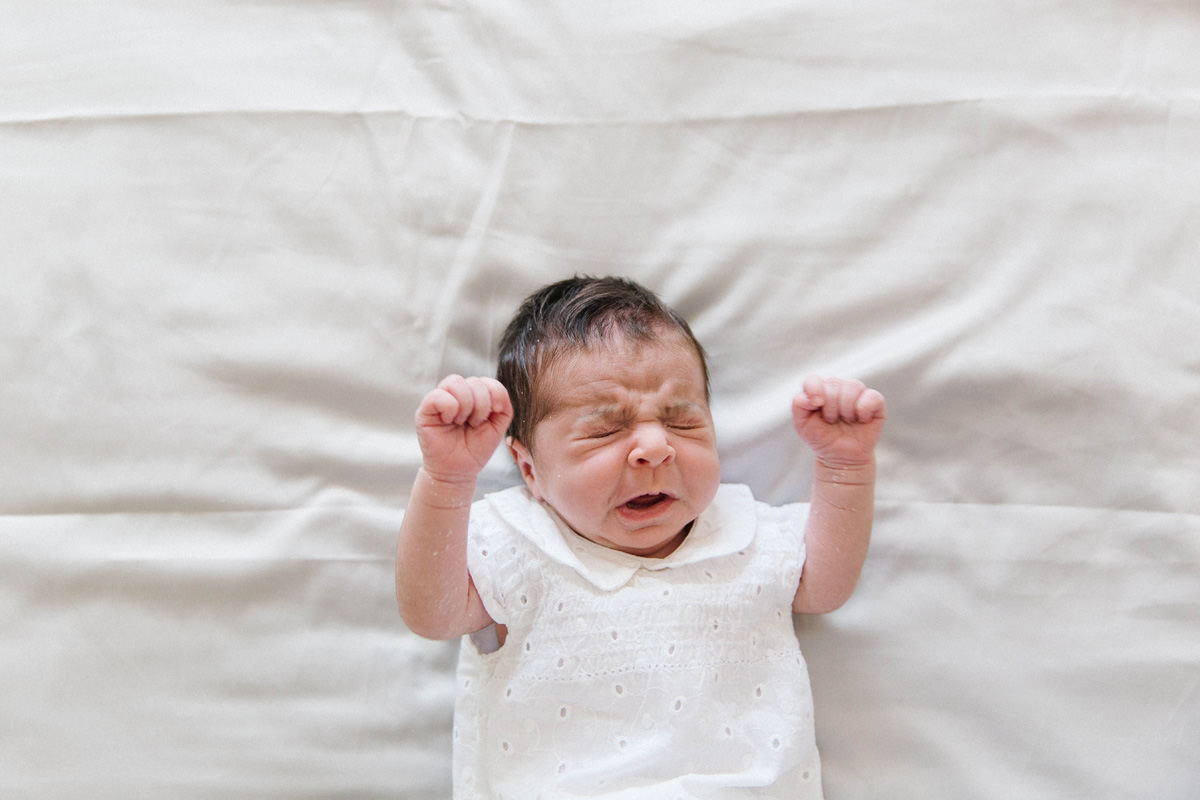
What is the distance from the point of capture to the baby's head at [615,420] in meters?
1.07

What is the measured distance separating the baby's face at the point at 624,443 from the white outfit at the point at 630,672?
0.05 metres

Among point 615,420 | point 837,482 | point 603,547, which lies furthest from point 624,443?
point 837,482

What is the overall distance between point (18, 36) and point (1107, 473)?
1.42m

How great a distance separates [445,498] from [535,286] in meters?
0.34

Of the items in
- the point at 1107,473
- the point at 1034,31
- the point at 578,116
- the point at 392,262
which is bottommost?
the point at 1107,473

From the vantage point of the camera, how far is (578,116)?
125cm

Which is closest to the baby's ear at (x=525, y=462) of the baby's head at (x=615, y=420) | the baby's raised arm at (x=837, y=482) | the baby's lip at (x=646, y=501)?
the baby's head at (x=615, y=420)

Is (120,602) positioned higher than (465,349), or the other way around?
(465,349)

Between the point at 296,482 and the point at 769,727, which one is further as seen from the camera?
the point at 296,482

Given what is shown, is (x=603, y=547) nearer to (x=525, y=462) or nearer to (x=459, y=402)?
(x=525, y=462)

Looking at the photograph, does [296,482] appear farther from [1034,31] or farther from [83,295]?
[1034,31]

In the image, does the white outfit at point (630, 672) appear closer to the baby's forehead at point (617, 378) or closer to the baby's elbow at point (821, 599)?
the baby's elbow at point (821, 599)

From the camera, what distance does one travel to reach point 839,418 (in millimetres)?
1075

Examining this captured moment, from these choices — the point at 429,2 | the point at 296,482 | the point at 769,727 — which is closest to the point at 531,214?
the point at 429,2
